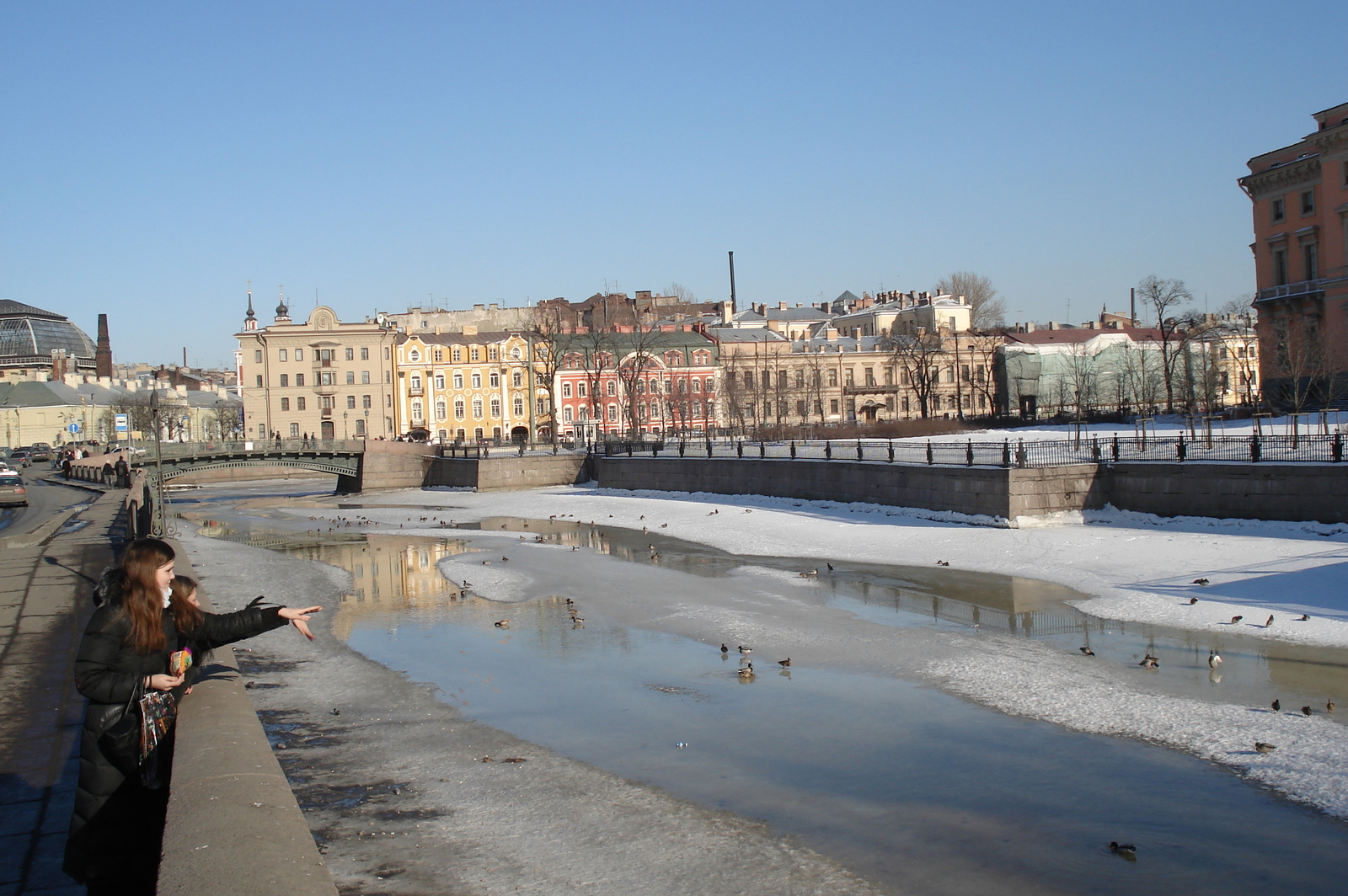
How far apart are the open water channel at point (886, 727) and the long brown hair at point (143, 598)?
5.10 metres

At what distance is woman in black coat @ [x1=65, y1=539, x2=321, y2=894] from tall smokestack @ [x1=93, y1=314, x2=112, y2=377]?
18235 cm

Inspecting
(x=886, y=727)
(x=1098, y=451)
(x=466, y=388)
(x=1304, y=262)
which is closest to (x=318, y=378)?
(x=466, y=388)

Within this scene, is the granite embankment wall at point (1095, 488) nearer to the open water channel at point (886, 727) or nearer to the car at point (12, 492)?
the open water channel at point (886, 727)

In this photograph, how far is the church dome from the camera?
167 meters

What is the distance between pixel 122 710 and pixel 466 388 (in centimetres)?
8474

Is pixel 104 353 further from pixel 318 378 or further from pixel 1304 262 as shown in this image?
pixel 1304 262

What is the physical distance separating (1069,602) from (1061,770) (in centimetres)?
932

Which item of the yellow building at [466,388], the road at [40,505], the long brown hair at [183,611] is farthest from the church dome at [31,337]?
the long brown hair at [183,611]

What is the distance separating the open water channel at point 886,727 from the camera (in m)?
8.10

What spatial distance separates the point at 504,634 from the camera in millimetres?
17094

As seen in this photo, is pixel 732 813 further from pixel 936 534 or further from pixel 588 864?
pixel 936 534

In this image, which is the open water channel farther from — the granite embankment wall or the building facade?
the building facade

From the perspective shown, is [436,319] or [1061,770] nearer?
[1061,770]

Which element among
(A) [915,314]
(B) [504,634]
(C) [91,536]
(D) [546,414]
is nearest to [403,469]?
(D) [546,414]
